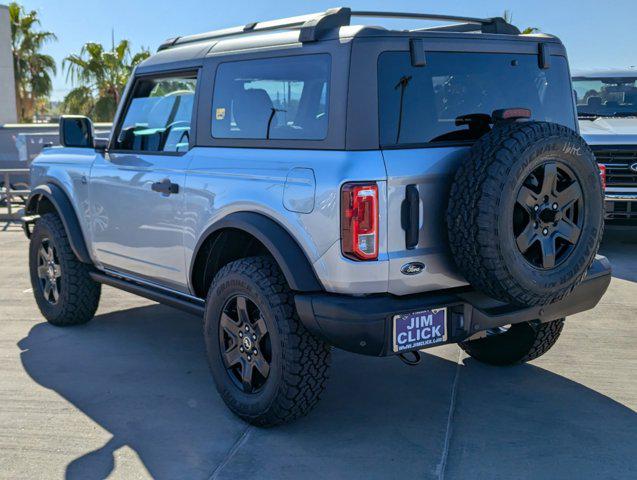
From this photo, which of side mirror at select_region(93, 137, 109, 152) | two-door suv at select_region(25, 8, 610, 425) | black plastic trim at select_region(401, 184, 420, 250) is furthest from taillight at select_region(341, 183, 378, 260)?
side mirror at select_region(93, 137, 109, 152)

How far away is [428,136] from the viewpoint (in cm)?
358

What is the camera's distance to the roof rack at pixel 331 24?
366cm

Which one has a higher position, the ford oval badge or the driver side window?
the driver side window

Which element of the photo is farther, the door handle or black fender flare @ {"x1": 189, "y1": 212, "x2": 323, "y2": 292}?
the door handle

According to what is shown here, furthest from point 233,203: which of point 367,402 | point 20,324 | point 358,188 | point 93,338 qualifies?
point 20,324

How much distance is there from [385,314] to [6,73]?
116 ft

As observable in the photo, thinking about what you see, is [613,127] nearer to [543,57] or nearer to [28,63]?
[543,57]

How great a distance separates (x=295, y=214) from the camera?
11.6 ft

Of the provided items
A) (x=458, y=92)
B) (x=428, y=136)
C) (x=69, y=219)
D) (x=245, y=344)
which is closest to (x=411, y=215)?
(x=428, y=136)

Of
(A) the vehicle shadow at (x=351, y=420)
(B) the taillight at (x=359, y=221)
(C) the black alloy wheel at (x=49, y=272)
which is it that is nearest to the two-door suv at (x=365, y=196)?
(B) the taillight at (x=359, y=221)

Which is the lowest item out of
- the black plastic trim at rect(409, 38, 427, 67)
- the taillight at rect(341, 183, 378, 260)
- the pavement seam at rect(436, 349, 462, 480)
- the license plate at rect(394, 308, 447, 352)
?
the pavement seam at rect(436, 349, 462, 480)

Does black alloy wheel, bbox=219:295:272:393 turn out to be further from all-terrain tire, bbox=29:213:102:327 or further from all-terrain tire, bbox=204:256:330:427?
all-terrain tire, bbox=29:213:102:327

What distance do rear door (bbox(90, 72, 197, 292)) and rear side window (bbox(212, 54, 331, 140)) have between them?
319 mm

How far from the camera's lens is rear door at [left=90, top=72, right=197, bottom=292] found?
4.45m
